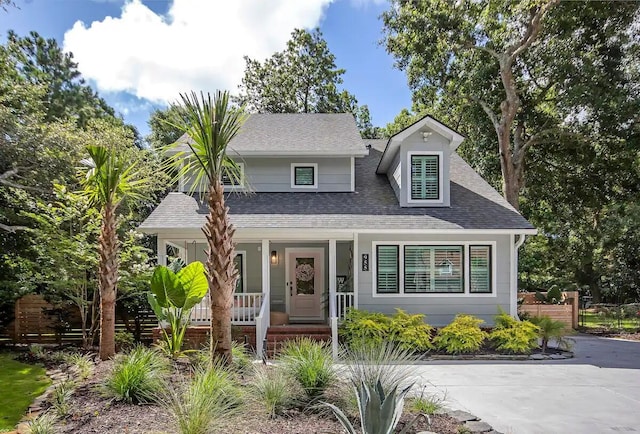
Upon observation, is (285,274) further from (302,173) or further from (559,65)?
(559,65)

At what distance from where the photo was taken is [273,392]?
4.68 metres

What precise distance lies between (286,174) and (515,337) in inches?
307

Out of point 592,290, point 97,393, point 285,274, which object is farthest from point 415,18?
point 592,290

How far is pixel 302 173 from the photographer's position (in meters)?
12.6

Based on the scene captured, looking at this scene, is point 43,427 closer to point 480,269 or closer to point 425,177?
point 480,269

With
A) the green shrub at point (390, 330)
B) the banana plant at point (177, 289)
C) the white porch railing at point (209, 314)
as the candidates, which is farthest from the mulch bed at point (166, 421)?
the white porch railing at point (209, 314)

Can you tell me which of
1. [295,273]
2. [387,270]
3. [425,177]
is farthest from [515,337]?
[295,273]

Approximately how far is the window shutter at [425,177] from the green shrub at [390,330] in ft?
11.8

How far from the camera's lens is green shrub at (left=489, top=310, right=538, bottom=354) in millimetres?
9242

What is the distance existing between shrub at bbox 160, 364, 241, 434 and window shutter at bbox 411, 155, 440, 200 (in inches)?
326

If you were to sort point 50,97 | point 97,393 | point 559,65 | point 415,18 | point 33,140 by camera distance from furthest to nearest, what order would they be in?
1. point 50,97
2. point 415,18
3. point 559,65
4. point 33,140
5. point 97,393

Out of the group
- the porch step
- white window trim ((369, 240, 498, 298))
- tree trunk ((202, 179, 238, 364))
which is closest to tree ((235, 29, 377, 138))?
white window trim ((369, 240, 498, 298))

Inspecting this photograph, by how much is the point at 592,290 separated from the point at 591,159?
12634mm

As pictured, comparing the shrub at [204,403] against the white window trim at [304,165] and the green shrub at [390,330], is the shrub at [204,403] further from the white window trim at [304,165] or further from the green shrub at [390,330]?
the white window trim at [304,165]
